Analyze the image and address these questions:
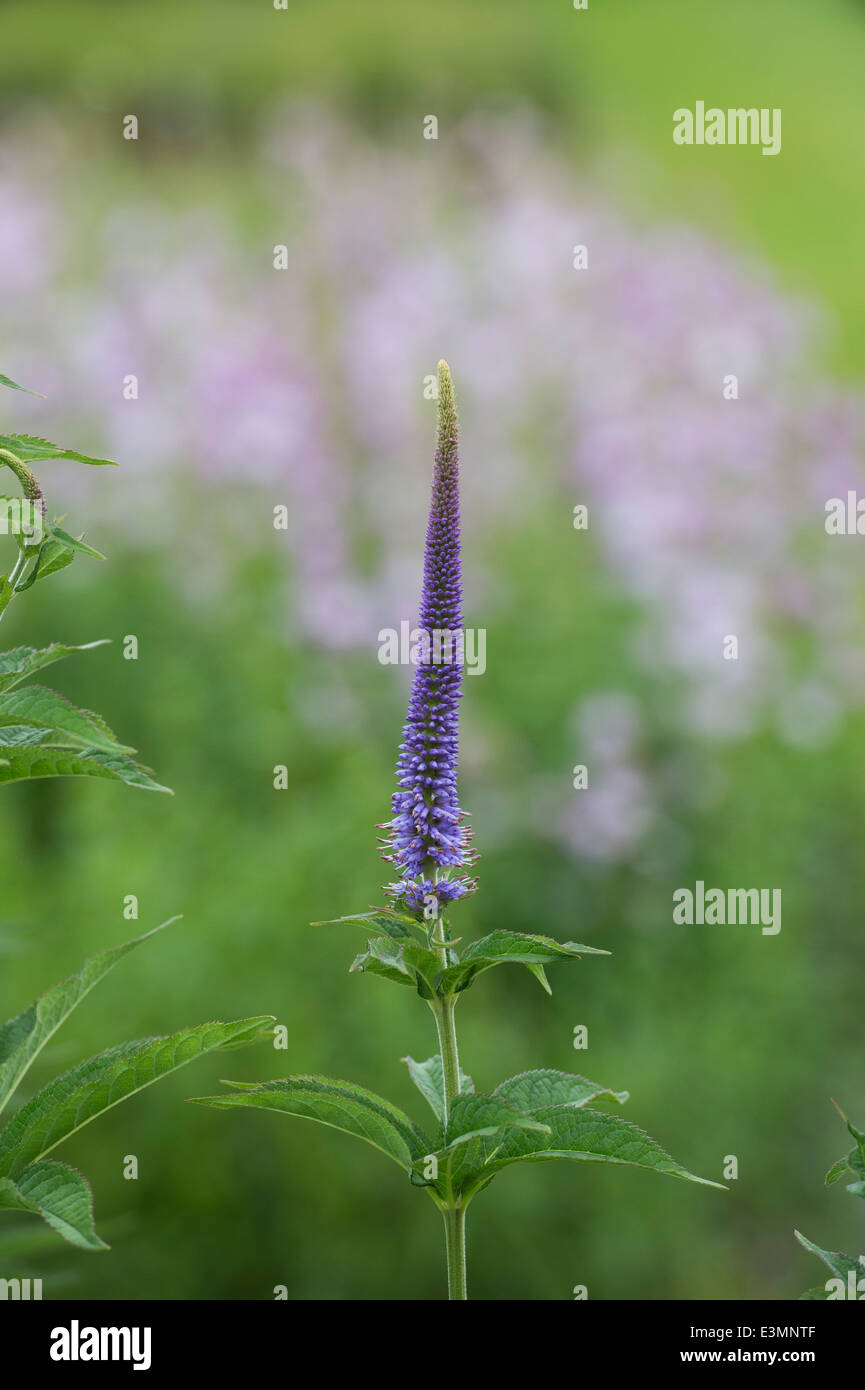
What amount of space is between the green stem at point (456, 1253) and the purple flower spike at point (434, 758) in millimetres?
259

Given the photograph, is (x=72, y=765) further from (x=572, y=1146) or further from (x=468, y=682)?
(x=468, y=682)

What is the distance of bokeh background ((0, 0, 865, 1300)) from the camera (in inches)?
137

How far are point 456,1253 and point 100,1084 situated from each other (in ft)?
1.06

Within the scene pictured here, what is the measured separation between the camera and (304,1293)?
10.9 ft

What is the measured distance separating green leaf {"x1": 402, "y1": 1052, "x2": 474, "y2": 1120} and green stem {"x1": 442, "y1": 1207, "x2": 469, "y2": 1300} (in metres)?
0.08

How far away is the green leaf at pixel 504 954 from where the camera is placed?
3.45 ft

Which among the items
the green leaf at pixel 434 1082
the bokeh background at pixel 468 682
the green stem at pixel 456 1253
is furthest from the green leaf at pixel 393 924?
the bokeh background at pixel 468 682

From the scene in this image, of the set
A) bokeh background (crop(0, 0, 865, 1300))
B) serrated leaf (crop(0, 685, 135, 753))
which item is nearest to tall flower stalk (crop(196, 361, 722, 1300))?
serrated leaf (crop(0, 685, 135, 753))

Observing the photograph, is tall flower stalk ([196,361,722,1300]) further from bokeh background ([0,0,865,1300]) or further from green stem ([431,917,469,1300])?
bokeh background ([0,0,865,1300])

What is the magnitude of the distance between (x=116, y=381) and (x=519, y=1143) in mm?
4778

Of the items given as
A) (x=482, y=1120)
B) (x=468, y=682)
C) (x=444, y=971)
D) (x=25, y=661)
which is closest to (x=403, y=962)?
(x=444, y=971)

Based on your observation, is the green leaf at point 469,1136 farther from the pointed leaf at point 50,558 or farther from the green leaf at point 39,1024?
the pointed leaf at point 50,558

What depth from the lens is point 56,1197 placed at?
1.01 m

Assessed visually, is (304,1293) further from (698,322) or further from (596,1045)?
(698,322)
